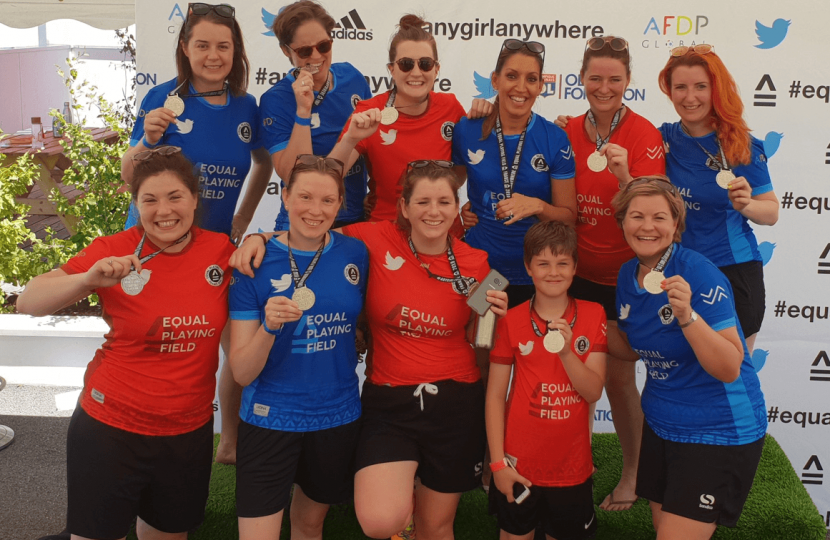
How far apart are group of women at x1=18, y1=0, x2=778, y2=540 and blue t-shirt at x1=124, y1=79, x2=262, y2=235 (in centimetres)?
1

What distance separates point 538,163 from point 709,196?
767 mm

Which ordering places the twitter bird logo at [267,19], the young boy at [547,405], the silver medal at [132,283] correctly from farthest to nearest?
the twitter bird logo at [267,19] < the young boy at [547,405] < the silver medal at [132,283]

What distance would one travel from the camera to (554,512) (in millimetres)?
2789

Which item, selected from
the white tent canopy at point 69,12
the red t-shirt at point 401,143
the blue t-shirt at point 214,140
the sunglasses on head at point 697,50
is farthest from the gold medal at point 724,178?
the white tent canopy at point 69,12

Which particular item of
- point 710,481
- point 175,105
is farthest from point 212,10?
point 710,481

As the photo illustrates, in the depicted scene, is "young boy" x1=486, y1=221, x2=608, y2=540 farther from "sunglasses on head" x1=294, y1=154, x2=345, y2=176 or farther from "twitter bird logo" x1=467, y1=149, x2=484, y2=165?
"sunglasses on head" x1=294, y1=154, x2=345, y2=176

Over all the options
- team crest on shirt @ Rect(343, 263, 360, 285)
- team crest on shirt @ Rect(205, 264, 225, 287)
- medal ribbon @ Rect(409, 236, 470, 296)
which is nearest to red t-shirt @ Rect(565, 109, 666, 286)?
medal ribbon @ Rect(409, 236, 470, 296)

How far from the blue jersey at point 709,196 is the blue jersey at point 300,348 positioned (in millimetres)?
1593

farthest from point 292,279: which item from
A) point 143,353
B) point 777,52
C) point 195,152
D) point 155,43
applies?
point 777,52

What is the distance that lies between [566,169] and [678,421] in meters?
1.18

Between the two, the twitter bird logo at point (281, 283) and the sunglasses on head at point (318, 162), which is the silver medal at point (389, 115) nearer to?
the sunglasses on head at point (318, 162)

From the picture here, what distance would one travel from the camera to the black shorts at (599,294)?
10.7 feet

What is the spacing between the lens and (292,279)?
2693 mm

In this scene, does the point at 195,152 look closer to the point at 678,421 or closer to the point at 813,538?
the point at 678,421
